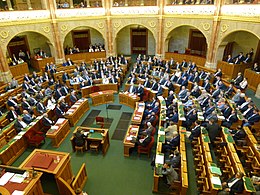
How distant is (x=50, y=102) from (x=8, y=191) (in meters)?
6.58

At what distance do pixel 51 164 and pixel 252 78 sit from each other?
12.5 meters

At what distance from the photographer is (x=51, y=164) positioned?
600 centimetres

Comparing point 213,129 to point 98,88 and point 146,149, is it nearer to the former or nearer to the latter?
point 146,149

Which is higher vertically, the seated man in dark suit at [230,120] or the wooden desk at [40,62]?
the wooden desk at [40,62]

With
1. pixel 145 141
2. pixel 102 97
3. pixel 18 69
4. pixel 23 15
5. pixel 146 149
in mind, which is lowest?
pixel 146 149

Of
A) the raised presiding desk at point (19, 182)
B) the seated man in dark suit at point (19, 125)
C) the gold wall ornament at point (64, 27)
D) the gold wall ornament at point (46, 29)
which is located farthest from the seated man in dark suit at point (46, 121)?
the gold wall ornament at point (64, 27)

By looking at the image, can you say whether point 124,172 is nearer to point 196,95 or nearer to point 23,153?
point 23,153

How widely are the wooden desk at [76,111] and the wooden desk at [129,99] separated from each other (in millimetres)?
2233

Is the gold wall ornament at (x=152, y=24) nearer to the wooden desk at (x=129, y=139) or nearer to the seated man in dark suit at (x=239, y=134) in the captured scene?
the wooden desk at (x=129, y=139)

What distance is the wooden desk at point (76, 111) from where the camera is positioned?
10.3 metres

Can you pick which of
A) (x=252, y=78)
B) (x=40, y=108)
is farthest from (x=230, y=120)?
(x=40, y=108)

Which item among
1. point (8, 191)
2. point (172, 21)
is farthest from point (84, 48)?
point (8, 191)

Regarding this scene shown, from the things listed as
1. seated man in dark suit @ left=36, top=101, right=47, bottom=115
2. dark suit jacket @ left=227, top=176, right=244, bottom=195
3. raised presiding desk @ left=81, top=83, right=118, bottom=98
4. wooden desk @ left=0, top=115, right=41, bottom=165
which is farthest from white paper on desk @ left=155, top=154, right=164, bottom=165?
raised presiding desk @ left=81, top=83, right=118, bottom=98

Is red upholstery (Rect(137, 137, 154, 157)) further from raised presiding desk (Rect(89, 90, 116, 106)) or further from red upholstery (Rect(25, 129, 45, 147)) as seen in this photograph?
raised presiding desk (Rect(89, 90, 116, 106))
